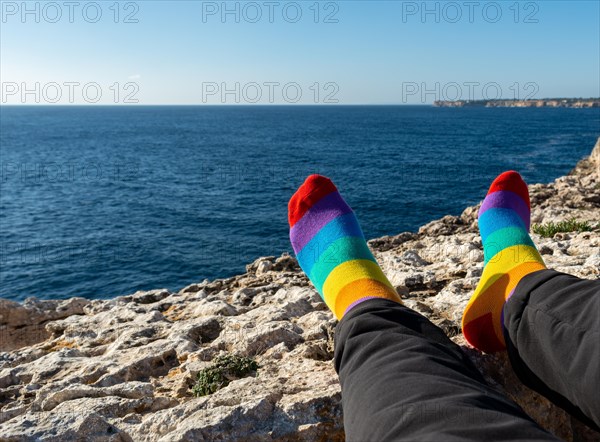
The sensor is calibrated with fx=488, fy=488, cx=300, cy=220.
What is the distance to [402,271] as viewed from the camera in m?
5.39

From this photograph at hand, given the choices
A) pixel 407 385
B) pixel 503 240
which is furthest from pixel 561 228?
pixel 407 385

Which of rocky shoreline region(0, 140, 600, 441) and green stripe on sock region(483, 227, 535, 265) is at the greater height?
green stripe on sock region(483, 227, 535, 265)

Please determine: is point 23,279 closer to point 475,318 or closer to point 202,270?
point 202,270

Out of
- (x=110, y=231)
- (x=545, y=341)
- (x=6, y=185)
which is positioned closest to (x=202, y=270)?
(x=110, y=231)

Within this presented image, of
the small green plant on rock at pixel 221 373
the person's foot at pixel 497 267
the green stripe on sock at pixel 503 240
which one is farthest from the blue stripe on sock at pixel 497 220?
the small green plant on rock at pixel 221 373

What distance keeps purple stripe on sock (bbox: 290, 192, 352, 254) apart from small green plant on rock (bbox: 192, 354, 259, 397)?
1.16 metres

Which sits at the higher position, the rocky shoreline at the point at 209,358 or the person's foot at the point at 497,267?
the person's foot at the point at 497,267

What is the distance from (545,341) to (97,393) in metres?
2.64

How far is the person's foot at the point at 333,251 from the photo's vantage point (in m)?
2.89

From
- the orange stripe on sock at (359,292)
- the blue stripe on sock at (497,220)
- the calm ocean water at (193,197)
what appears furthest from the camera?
the calm ocean water at (193,197)

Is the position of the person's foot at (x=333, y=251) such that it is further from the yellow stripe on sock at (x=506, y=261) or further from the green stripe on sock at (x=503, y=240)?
the green stripe on sock at (x=503, y=240)

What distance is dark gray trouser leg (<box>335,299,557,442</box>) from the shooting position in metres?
1.38

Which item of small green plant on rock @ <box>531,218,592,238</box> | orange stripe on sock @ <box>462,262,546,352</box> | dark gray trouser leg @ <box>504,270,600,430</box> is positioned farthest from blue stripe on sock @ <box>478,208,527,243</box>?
small green plant on rock @ <box>531,218,592,238</box>

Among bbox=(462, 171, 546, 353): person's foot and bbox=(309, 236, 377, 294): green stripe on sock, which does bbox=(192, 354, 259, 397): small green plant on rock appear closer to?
bbox=(309, 236, 377, 294): green stripe on sock
